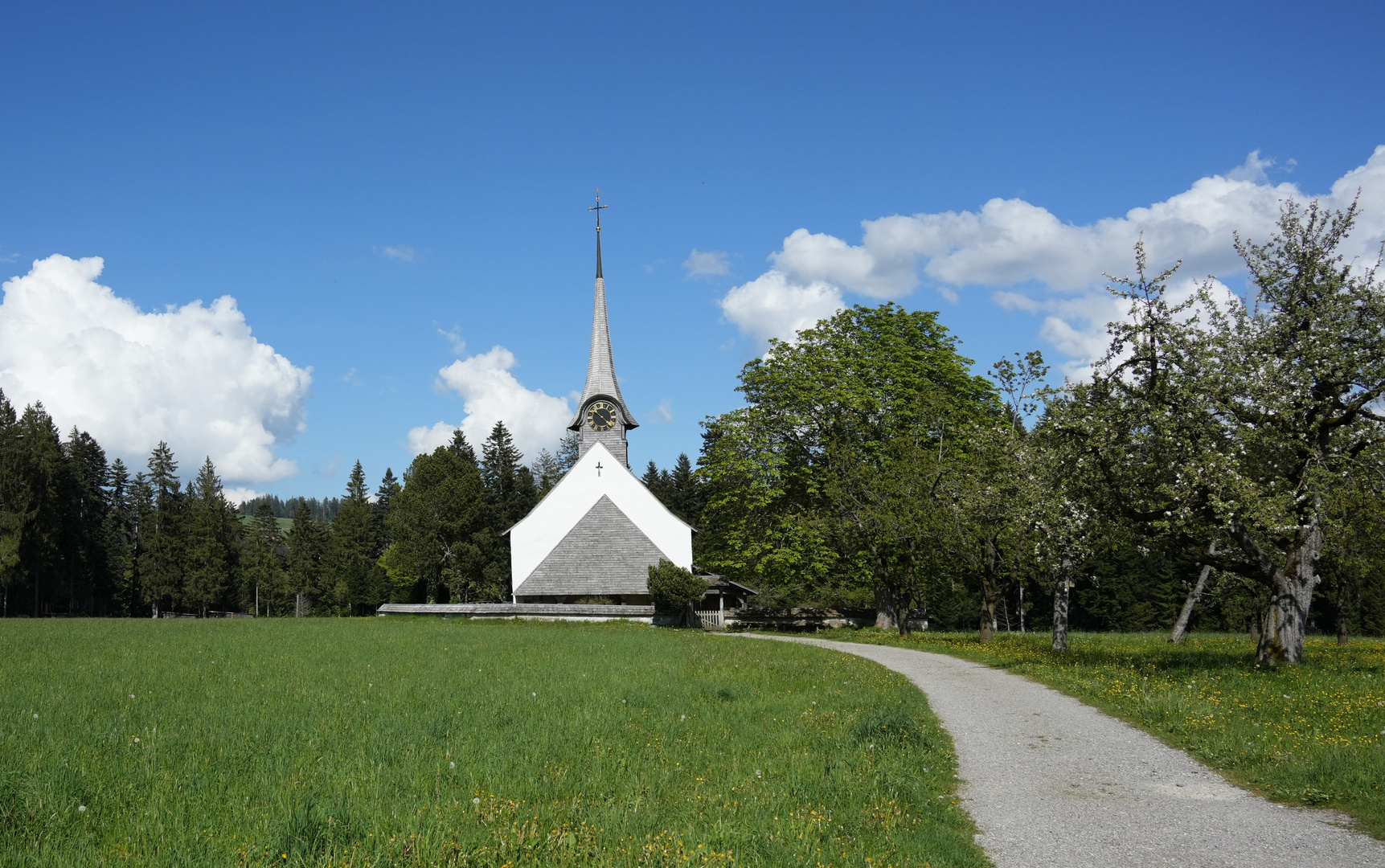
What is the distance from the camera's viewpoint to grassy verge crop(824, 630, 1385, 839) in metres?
8.27

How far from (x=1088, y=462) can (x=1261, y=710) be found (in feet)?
19.8

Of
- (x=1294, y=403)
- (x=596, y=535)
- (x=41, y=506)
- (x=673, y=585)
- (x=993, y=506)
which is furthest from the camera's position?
(x=41, y=506)

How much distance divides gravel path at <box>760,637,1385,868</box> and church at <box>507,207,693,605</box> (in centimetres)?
3859

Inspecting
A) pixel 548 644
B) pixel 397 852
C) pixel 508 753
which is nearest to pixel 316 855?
pixel 397 852

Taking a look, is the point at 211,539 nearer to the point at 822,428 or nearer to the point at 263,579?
the point at 263,579

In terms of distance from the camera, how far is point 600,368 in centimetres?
5616

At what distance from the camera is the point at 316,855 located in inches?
227

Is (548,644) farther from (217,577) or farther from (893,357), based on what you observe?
(217,577)

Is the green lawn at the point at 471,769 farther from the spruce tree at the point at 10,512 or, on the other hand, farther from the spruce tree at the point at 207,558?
the spruce tree at the point at 207,558

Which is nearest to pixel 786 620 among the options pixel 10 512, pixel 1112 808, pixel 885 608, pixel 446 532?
pixel 885 608

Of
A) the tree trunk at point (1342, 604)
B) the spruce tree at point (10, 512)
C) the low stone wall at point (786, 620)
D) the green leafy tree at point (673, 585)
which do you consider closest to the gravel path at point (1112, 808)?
the tree trunk at point (1342, 604)

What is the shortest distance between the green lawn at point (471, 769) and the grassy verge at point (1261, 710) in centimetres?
305

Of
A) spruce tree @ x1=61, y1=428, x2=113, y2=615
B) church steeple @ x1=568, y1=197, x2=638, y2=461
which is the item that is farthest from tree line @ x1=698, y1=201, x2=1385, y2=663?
spruce tree @ x1=61, y1=428, x2=113, y2=615

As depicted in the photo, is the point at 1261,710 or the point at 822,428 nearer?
the point at 1261,710
